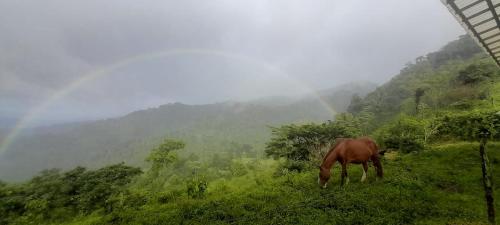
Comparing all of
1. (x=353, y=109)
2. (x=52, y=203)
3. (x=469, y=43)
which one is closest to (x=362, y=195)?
(x=52, y=203)

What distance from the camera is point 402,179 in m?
15.6

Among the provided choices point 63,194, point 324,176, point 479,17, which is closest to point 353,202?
point 324,176

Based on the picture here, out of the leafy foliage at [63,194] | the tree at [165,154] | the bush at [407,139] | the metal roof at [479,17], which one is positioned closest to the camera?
the metal roof at [479,17]

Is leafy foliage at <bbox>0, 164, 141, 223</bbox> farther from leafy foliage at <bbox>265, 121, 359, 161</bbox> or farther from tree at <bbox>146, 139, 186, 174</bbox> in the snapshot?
leafy foliage at <bbox>265, 121, 359, 161</bbox>

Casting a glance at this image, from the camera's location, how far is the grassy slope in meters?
12.1

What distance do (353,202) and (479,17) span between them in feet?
26.5

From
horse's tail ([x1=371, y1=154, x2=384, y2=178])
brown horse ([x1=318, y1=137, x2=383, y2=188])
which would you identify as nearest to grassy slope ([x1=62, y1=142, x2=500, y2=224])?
horse's tail ([x1=371, y1=154, x2=384, y2=178])

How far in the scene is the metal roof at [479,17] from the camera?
750 cm

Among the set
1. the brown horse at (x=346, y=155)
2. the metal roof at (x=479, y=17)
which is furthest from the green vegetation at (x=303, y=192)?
the metal roof at (x=479, y=17)

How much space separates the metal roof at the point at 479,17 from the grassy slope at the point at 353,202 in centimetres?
594

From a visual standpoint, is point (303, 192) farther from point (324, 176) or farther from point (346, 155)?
point (346, 155)

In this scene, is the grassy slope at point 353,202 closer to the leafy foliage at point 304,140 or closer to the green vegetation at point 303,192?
the green vegetation at point 303,192

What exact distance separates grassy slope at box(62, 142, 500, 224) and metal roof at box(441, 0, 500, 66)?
5936 mm

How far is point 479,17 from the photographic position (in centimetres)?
837
